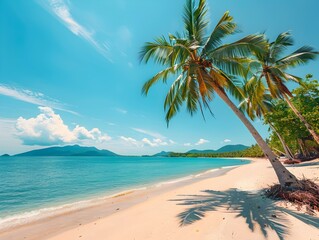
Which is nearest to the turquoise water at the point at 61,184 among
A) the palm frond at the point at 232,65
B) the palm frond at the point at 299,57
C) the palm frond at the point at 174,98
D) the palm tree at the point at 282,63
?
the palm frond at the point at 174,98

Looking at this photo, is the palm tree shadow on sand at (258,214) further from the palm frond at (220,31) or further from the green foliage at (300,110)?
the green foliage at (300,110)

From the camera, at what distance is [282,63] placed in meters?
11.3

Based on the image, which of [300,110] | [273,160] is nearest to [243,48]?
[273,160]

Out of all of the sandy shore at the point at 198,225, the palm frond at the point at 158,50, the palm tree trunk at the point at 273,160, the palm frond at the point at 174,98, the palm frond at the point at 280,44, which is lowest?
the sandy shore at the point at 198,225

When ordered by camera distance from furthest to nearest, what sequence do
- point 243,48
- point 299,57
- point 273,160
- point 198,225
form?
1. point 299,57
2. point 243,48
3. point 273,160
4. point 198,225

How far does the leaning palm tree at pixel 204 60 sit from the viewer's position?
7.20 m

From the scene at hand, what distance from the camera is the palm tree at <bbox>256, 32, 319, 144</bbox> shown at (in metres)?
10.0

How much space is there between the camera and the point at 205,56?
8.11 m

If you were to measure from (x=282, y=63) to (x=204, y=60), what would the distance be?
6.35 m

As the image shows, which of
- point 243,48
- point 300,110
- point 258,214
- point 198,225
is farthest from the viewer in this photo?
point 300,110

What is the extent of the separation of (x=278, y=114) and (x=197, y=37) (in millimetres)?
14744

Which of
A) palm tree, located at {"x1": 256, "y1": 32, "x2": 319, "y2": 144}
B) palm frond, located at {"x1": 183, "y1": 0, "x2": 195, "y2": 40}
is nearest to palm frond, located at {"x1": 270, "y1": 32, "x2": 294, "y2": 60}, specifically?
palm tree, located at {"x1": 256, "y1": 32, "x2": 319, "y2": 144}

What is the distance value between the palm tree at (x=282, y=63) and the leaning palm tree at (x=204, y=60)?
2.87 meters

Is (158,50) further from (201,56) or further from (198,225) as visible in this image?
(198,225)
